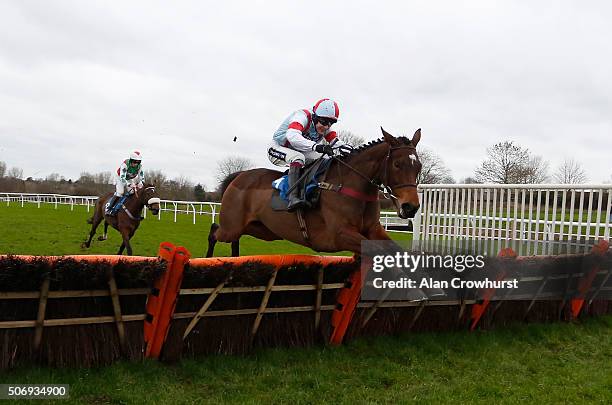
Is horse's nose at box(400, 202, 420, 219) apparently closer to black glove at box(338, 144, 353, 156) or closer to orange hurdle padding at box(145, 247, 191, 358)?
black glove at box(338, 144, 353, 156)

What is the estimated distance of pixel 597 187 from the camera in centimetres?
598

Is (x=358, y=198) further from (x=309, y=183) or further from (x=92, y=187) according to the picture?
(x=92, y=187)

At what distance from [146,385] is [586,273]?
4.55m

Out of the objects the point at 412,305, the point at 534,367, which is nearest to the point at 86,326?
the point at 412,305

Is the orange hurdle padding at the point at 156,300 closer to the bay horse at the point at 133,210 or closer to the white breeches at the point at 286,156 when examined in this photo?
the white breeches at the point at 286,156

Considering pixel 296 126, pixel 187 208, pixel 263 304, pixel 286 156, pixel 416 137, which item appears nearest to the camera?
pixel 263 304

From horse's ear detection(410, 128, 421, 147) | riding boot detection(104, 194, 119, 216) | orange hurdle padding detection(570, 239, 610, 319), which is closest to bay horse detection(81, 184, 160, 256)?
riding boot detection(104, 194, 119, 216)

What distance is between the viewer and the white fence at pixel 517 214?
19.9ft

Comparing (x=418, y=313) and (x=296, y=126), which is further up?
(x=296, y=126)

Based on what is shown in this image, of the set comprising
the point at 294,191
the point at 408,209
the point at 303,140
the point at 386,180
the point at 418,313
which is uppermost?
the point at 303,140

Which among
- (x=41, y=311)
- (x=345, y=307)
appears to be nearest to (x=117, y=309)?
(x=41, y=311)

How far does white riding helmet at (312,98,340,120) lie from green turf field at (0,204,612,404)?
2110 millimetres

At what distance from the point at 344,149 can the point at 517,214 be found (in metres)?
3.39

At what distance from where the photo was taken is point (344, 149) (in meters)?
4.72
